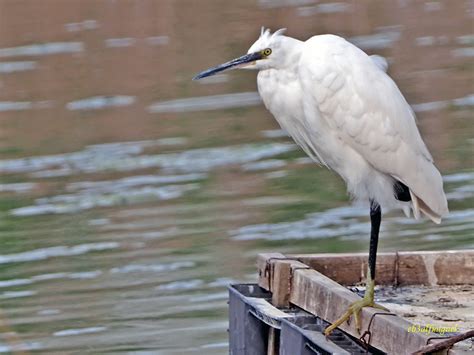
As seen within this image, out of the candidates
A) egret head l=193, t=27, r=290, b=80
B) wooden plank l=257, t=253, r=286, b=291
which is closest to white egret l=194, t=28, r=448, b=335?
egret head l=193, t=27, r=290, b=80

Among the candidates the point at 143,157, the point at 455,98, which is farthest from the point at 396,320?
the point at 455,98

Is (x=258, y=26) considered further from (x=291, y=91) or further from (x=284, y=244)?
(x=291, y=91)

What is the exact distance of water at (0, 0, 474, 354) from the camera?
27.6 feet

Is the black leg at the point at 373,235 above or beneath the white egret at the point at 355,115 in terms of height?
beneath

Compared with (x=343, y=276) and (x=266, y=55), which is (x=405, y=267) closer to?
(x=343, y=276)

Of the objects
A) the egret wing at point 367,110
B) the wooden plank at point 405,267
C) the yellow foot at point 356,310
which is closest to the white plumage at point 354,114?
the egret wing at point 367,110

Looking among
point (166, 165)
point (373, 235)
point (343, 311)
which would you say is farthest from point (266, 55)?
point (166, 165)

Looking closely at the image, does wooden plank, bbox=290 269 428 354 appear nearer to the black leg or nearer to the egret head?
the black leg

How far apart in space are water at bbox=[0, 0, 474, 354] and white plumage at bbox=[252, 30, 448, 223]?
0.28 meters

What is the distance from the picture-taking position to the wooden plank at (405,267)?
19.6 feet

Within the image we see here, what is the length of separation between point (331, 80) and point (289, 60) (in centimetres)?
24

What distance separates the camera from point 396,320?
16.1 ft

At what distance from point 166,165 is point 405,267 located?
17.5 feet

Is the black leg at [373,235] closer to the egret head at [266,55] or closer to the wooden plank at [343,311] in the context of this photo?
the wooden plank at [343,311]
